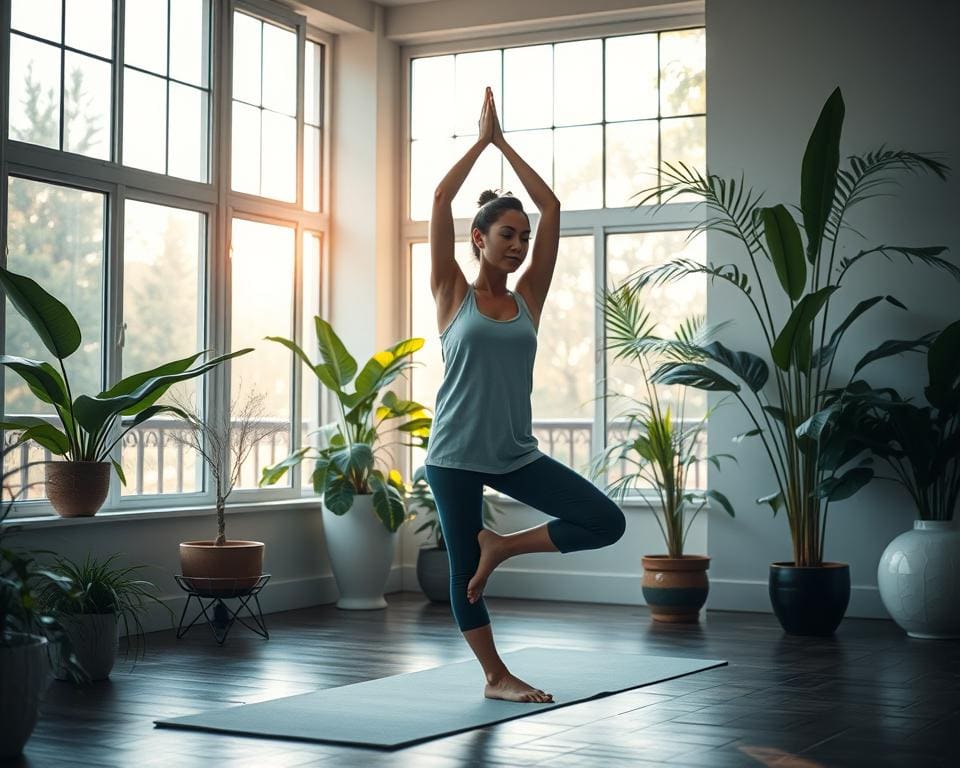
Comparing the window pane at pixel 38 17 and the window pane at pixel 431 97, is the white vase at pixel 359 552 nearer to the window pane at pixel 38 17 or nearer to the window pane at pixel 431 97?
the window pane at pixel 431 97

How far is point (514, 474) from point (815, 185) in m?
2.49

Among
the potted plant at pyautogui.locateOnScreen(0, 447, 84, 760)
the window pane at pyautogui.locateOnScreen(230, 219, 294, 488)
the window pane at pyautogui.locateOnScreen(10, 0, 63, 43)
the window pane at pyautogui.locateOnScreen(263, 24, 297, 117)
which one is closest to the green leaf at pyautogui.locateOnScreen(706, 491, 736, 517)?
the window pane at pyautogui.locateOnScreen(230, 219, 294, 488)

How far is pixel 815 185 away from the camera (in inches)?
218

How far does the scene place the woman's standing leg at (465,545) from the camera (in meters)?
3.70

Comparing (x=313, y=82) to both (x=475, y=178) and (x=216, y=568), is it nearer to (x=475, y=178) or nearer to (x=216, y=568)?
(x=475, y=178)

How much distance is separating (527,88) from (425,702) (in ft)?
13.5

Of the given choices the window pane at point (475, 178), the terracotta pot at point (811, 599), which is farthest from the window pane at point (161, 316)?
the terracotta pot at point (811, 599)

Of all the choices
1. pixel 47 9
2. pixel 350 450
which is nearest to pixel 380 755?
pixel 350 450

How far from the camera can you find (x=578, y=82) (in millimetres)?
7027

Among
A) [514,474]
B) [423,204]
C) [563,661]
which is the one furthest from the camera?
[423,204]

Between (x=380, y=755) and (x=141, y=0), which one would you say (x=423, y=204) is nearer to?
(x=141, y=0)

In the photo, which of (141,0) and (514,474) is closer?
(514,474)

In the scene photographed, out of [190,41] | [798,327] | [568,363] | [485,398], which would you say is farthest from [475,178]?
[485,398]

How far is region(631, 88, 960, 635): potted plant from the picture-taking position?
Result: 18.0 ft
